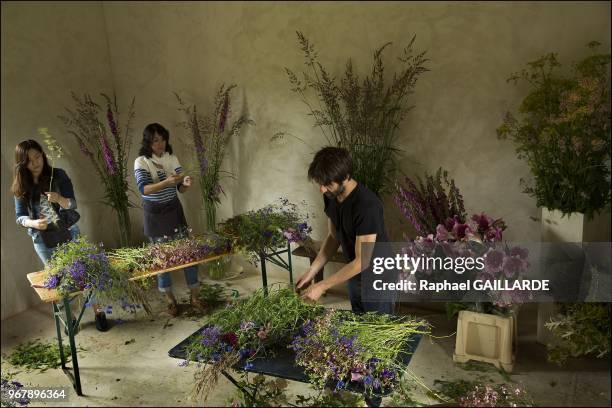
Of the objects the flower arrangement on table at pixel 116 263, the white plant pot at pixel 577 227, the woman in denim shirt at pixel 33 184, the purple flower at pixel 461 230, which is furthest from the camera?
the white plant pot at pixel 577 227

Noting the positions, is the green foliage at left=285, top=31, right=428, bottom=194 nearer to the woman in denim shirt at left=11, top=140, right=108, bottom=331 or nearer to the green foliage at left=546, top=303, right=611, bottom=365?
the woman in denim shirt at left=11, top=140, right=108, bottom=331

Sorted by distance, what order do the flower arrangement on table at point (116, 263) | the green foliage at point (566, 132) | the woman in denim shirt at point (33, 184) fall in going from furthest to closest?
the green foliage at point (566, 132), the flower arrangement on table at point (116, 263), the woman in denim shirt at point (33, 184)

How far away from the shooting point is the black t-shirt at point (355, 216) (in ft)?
6.01

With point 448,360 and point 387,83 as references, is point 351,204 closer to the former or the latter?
point 387,83

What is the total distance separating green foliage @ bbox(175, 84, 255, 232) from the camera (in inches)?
69.1

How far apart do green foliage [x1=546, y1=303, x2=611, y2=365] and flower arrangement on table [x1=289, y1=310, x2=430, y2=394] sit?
0.76m

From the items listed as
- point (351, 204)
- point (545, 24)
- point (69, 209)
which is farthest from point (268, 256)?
point (545, 24)

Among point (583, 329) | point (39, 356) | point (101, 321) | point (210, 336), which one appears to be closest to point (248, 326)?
point (210, 336)

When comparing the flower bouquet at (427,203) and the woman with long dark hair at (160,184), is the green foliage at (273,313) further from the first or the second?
the flower bouquet at (427,203)

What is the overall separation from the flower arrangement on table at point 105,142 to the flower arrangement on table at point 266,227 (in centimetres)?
41

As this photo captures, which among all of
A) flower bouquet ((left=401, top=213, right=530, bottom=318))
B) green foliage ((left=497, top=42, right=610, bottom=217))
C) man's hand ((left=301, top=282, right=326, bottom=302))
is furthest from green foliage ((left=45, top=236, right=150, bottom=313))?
green foliage ((left=497, top=42, right=610, bottom=217))

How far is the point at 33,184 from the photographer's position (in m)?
1.60

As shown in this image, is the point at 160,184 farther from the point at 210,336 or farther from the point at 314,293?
the point at 314,293

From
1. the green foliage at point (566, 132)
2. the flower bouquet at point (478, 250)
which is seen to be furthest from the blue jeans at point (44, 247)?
the green foliage at point (566, 132)
